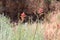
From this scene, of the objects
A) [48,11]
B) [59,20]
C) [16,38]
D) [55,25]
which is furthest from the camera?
[48,11]

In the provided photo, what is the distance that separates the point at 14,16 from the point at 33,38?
492 centimetres

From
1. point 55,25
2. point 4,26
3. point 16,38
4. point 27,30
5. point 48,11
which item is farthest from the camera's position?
point 48,11

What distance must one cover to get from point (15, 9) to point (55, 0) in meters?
1.58

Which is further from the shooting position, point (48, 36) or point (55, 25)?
point (55, 25)

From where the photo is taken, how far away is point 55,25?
677 centimetres

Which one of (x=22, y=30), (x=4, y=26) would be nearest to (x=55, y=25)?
(x=4, y=26)

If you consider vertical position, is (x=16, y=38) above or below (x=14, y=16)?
above

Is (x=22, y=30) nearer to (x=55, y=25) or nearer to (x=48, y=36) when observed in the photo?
(x=48, y=36)

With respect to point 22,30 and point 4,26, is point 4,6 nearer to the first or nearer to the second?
point 4,26

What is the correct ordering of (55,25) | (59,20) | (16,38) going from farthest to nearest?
(59,20) → (55,25) → (16,38)

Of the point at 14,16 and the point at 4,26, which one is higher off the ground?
the point at 4,26

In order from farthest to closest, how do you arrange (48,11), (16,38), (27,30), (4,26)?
(48,11)
(4,26)
(27,30)
(16,38)

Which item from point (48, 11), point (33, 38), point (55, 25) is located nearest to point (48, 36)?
point (55, 25)

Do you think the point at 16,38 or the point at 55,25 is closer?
the point at 16,38
